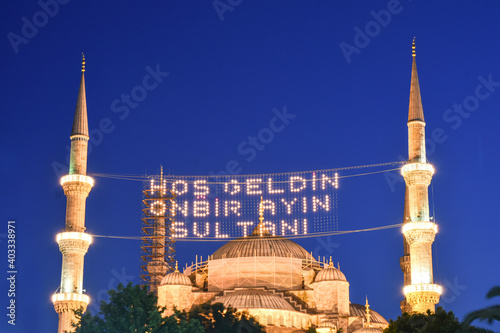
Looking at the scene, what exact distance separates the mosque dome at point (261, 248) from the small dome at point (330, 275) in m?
5.71

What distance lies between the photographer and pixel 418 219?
62.9 m

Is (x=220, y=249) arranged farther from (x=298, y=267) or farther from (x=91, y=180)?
(x=91, y=180)

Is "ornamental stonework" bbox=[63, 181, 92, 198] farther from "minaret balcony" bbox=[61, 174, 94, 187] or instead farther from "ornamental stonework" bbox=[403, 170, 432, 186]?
"ornamental stonework" bbox=[403, 170, 432, 186]

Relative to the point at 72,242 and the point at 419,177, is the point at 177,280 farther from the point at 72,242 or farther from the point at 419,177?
the point at 419,177

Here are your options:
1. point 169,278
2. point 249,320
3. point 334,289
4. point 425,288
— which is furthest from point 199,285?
point 425,288

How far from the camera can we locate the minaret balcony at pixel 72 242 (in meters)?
63.5

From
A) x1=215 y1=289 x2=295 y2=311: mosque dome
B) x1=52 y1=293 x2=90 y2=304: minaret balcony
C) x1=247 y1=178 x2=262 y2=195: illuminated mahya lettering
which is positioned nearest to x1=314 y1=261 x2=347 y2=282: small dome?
x1=215 y1=289 x2=295 y2=311: mosque dome

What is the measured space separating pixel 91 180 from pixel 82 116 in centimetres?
498

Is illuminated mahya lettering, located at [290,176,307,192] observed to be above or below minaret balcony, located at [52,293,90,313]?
above

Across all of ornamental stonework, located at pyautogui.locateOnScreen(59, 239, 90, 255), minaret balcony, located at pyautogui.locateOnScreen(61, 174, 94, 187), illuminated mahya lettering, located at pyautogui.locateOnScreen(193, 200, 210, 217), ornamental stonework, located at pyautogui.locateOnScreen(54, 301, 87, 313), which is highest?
minaret balcony, located at pyautogui.locateOnScreen(61, 174, 94, 187)

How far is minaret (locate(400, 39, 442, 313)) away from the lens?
199 ft

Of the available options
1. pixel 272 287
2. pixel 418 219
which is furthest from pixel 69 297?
pixel 418 219

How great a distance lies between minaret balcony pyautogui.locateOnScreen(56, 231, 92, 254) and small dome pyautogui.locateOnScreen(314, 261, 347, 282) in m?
17.6

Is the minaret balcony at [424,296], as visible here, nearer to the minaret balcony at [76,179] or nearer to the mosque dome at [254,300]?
the mosque dome at [254,300]
